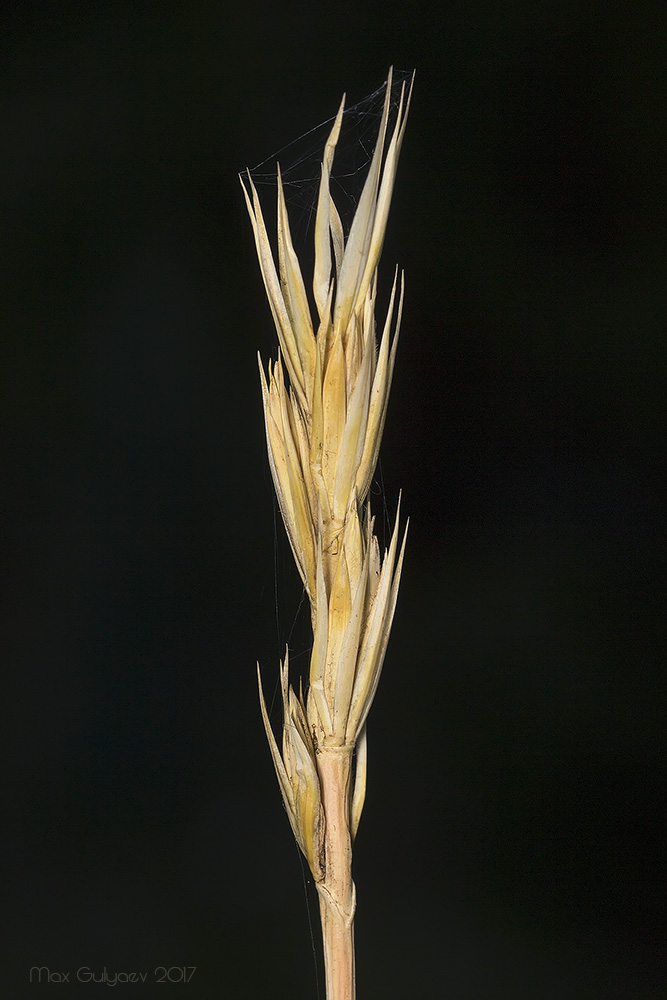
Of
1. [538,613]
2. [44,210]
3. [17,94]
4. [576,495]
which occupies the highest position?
[17,94]

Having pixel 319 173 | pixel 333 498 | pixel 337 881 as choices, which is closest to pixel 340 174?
pixel 319 173

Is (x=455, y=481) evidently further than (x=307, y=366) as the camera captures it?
Yes

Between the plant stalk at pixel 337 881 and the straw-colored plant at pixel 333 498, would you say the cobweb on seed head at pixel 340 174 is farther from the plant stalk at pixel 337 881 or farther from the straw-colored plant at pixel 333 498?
the plant stalk at pixel 337 881

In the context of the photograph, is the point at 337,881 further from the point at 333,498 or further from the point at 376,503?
the point at 376,503

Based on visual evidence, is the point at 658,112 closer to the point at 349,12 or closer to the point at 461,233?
the point at 461,233

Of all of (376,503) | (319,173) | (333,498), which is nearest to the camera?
(333,498)

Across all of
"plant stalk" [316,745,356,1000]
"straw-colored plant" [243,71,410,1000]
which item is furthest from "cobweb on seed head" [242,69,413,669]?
"plant stalk" [316,745,356,1000]

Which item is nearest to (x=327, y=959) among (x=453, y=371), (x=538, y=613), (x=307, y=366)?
(x=307, y=366)
